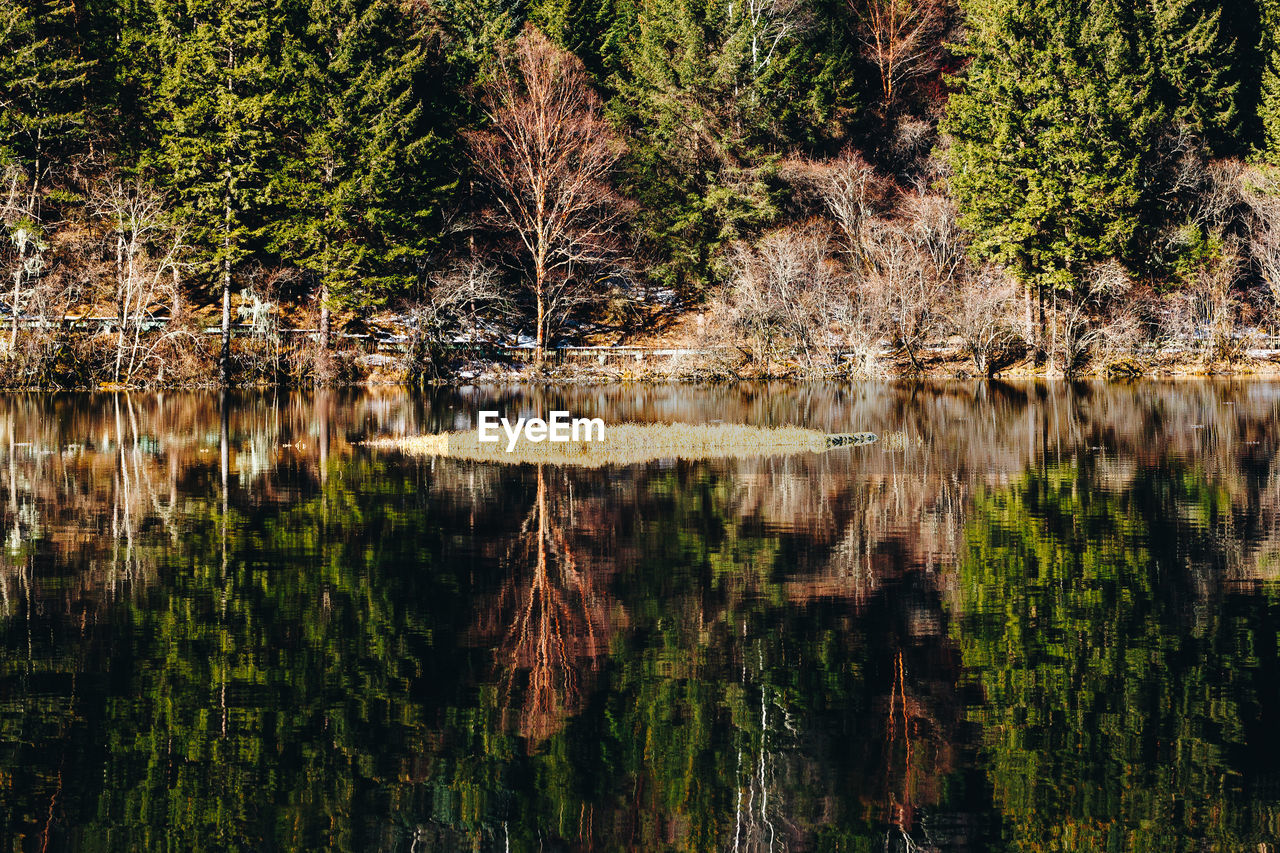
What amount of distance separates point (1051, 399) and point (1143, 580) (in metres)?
31.5

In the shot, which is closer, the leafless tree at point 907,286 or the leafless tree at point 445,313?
the leafless tree at point 445,313

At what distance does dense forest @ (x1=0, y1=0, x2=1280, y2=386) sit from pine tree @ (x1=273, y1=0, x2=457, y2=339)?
0.17 meters

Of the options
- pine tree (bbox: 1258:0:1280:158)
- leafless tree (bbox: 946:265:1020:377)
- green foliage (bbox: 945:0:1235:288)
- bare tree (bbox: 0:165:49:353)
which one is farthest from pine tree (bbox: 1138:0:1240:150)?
bare tree (bbox: 0:165:49:353)

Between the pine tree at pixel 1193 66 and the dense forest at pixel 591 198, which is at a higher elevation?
the pine tree at pixel 1193 66

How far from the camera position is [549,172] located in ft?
200

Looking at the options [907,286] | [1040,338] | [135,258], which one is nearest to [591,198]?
[907,286]

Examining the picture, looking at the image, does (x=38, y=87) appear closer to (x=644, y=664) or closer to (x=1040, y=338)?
(x=1040, y=338)

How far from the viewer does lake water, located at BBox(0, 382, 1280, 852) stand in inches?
295

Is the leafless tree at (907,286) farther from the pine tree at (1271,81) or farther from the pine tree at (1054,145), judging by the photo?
the pine tree at (1271,81)

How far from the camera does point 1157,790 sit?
25.5ft

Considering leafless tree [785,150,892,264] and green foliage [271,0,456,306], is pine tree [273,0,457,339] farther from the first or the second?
leafless tree [785,150,892,264]

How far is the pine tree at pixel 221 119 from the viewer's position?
54.7 m

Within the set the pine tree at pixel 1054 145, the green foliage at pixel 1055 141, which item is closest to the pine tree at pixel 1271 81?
the green foliage at pixel 1055 141

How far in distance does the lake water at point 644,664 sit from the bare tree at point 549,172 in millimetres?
41024
